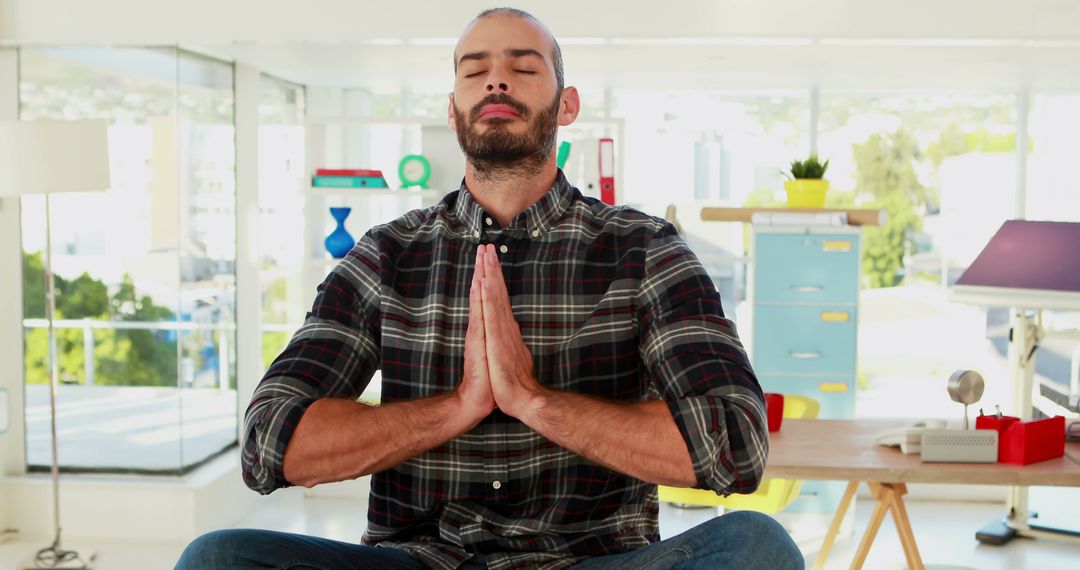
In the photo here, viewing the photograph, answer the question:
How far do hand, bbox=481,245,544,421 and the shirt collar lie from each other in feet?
0.58

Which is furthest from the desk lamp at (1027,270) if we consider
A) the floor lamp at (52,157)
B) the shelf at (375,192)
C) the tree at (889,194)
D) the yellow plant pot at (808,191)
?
the floor lamp at (52,157)

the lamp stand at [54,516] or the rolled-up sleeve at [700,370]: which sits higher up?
the rolled-up sleeve at [700,370]

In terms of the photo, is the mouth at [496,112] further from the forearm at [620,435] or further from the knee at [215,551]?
the knee at [215,551]

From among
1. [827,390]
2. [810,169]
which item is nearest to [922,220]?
[810,169]

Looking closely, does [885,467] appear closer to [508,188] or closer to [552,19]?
[508,188]

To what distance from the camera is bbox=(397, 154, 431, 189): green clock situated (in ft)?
19.2

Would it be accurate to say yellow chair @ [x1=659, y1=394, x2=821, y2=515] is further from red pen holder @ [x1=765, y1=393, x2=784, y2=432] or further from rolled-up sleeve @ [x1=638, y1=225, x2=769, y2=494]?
rolled-up sleeve @ [x1=638, y1=225, x2=769, y2=494]

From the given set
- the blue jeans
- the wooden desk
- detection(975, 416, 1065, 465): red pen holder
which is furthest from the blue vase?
the blue jeans

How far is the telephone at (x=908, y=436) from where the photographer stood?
3.32 meters

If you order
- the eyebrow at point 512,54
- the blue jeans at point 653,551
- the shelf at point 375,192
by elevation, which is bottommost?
the blue jeans at point 653,551

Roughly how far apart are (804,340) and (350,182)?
2353 millimetres

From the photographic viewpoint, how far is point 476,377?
1.80 m

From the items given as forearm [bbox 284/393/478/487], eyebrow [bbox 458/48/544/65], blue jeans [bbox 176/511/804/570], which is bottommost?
blue jeans [bbox 176/511/804/570]

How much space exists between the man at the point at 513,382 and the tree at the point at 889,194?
15.7 ft
